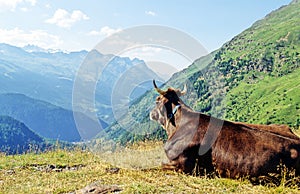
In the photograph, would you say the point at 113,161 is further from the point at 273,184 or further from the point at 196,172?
the point at 273,184

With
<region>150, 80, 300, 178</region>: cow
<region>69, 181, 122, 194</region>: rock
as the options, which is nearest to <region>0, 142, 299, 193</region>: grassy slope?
<region>69, 181, 122, 194</region>: rock

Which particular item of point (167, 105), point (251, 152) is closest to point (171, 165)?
point (251, 152)

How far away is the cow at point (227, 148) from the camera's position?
33.9ft

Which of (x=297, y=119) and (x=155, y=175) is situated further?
(x=297, y=119)

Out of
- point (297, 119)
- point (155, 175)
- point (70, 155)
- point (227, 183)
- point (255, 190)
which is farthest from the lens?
point (297, 119)

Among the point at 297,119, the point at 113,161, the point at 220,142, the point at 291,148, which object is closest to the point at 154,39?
the point at 113,161

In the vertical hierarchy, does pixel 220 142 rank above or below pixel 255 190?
above

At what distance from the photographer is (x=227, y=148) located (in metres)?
11.1

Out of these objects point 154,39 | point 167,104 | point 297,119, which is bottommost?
point 297,119

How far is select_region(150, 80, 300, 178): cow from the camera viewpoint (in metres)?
10.3

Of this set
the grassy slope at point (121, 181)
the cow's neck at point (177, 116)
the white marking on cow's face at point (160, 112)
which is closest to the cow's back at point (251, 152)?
the grassy slope at point (121, 181)

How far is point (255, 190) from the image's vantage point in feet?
30.3

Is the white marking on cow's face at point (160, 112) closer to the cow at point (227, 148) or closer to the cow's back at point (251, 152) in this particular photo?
the cow at point (227, 148)

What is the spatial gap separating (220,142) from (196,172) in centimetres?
118
